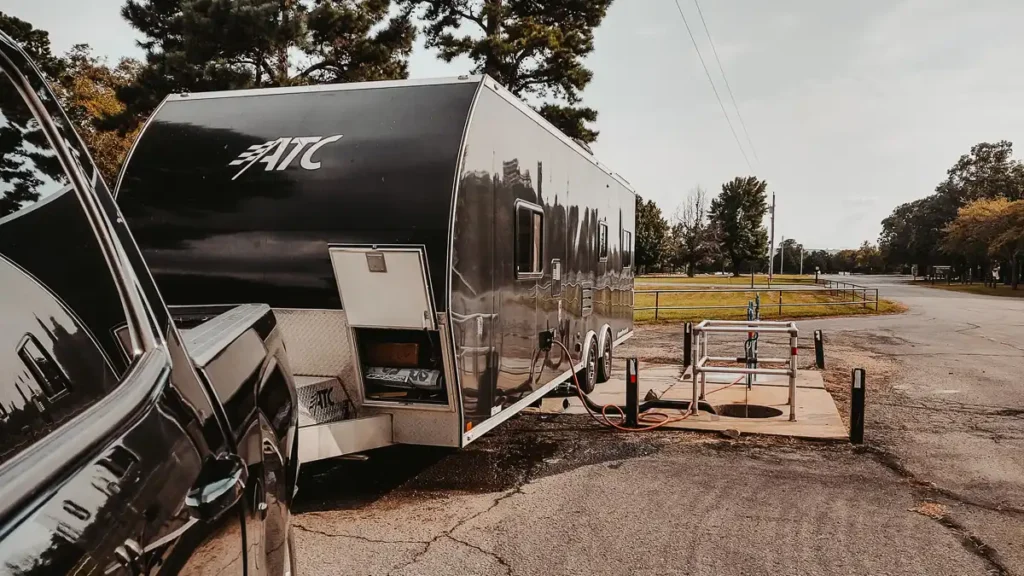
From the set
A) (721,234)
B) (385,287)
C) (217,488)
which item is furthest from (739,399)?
(721,234)

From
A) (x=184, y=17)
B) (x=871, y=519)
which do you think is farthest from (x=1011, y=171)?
(x=871, y=519)

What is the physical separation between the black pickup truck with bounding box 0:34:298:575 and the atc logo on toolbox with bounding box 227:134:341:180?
376 cm

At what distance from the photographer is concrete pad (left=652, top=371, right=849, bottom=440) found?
27.1ft

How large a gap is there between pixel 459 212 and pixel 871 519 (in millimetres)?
3606

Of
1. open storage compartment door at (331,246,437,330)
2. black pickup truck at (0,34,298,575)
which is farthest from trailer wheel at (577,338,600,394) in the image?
black pickup truck at (0,34,298,575)

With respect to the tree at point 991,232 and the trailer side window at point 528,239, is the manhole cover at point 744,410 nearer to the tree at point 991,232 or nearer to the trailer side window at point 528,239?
the trailer side window at point 528,239

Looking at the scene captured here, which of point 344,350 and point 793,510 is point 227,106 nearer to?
point 344,350

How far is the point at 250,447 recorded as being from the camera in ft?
6.89

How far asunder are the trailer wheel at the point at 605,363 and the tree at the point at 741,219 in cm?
8178

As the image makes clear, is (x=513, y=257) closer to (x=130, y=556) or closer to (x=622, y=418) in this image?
(x=622, y=418)

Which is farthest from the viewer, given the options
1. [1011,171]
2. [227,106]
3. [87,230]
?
[1011,171]

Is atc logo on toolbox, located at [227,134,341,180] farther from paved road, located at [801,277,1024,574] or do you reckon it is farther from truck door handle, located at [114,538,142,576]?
paved road, located at [801,277,1024,574]

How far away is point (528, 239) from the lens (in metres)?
7.01

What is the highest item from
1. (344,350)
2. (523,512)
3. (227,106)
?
(227,106)
